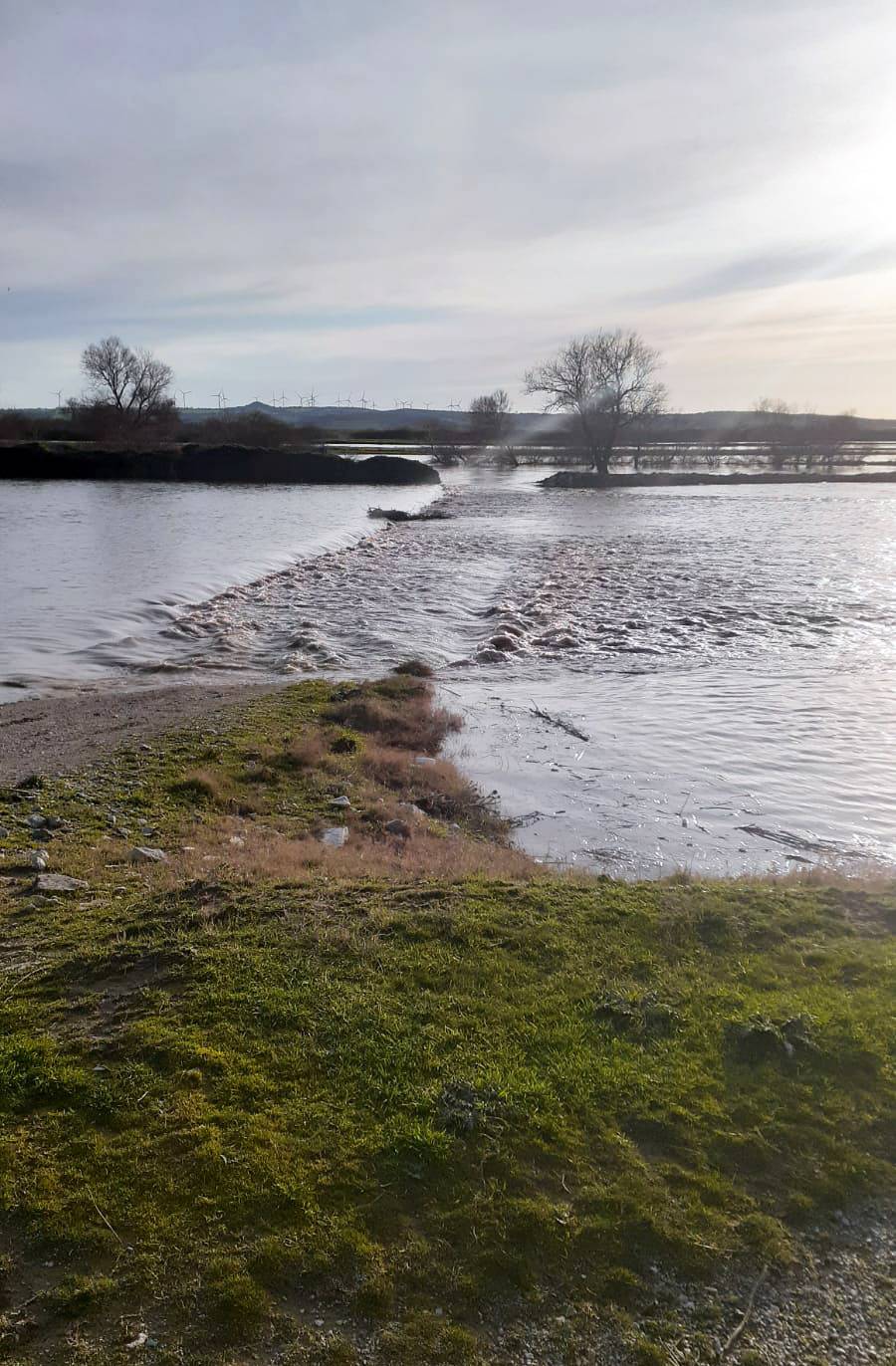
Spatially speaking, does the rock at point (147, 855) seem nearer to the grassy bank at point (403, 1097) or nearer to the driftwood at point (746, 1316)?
the grassy bank at point (403, 1097)

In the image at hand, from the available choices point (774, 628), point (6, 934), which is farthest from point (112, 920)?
point (774, 628)

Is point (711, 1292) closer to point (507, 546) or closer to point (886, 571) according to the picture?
point (886, 571)

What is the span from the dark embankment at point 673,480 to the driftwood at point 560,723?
62.5 metres

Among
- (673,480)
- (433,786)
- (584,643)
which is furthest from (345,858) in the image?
(673,480)

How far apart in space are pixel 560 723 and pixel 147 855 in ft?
19.8

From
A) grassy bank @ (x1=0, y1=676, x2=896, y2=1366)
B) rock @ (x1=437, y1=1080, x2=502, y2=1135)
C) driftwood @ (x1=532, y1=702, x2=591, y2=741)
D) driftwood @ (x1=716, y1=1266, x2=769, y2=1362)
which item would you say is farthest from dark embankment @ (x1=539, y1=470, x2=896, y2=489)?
driftwood @ (x1=716, y1=1266, x2=769, y2=1362)

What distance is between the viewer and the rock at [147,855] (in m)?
5.96

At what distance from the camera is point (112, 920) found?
4746 mm

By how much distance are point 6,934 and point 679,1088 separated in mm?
3450

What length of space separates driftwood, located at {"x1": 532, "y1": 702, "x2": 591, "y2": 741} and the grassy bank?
4659 mm

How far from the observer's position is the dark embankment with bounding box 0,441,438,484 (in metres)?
70.8

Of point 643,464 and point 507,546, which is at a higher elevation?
point 643,464

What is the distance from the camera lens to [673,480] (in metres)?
75.1

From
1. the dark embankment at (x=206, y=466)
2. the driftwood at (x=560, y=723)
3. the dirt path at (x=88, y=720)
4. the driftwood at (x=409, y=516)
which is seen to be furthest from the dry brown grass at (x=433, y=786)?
the dark embankment at (x=206, y=466)
